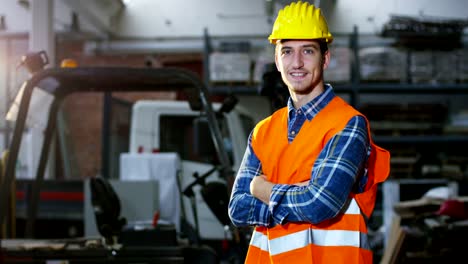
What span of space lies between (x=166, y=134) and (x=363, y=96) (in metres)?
5.20

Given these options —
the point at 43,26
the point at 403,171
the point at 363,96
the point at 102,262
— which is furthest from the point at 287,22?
the point at 363,96

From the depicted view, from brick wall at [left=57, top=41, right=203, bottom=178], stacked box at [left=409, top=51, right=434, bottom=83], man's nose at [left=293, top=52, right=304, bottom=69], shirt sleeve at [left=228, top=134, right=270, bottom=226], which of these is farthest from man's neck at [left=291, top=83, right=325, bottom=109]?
brick wall at [left=57, top=41, right=203, bottom=178]

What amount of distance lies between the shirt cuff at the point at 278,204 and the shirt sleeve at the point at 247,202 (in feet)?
0.17

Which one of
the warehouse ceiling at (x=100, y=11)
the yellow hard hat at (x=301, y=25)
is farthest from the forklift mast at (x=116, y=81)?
the warehouse ceiling at (x=100, y=11)

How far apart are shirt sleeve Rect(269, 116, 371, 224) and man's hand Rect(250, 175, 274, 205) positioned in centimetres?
4

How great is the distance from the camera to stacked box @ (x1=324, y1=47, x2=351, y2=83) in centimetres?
1055

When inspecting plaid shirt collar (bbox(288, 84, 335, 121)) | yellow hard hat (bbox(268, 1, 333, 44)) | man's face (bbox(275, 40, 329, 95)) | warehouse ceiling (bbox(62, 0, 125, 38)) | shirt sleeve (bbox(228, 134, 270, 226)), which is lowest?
shirt sleeve (bbox(228, 134, 270, 226))

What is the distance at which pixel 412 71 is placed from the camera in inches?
422

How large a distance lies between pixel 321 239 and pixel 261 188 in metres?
0.24

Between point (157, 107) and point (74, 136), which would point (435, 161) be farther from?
point (74, 136)

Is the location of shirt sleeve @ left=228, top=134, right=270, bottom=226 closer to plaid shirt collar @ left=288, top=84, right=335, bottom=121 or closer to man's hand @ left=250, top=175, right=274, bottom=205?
man's hand @ left=250, top=175, right=274, bottom=205

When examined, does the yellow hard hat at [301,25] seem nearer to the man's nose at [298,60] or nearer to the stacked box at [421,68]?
the man's nose at [298,60]

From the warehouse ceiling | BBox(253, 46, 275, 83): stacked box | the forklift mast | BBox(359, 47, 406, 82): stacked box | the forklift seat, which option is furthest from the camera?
the warehouse ceiling

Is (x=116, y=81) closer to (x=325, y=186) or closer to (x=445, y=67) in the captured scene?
(x=325, y=186)
